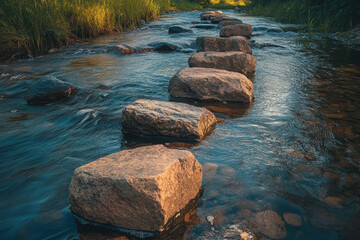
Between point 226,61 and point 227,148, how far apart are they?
9.17 ft

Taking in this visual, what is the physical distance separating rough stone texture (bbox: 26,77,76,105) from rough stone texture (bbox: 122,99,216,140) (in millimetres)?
1751

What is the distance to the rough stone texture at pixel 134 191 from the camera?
5.51 ft

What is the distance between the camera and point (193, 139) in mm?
2928

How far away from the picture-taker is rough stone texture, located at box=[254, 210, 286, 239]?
1.76 metres

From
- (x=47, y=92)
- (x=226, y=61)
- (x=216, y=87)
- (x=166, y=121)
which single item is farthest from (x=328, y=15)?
(x=47, y=92)

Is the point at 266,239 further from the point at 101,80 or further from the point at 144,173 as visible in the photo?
the point at 101,80

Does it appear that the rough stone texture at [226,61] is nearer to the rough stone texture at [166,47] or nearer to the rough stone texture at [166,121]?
the rough stone texture at [166,121]

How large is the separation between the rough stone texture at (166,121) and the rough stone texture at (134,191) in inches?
37.1

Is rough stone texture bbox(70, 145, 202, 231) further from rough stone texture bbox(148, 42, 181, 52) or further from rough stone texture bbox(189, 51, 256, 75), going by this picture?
rough stone texture bbox(148, 42, 181, 52)

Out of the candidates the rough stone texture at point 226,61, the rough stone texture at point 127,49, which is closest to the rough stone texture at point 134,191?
the rough stone texture at point 226,61

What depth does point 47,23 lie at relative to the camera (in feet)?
23.3

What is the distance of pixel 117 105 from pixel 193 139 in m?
1.65

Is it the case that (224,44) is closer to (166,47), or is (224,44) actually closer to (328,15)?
(166,47)

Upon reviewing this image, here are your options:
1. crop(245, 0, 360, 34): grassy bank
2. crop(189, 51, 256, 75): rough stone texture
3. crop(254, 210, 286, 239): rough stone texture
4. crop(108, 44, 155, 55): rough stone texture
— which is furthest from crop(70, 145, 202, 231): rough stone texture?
crop(245, 0, 360, 34): grassy bank
